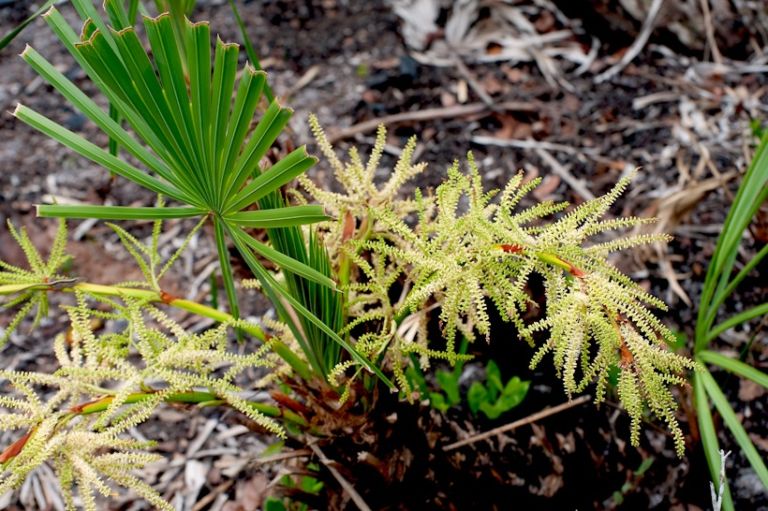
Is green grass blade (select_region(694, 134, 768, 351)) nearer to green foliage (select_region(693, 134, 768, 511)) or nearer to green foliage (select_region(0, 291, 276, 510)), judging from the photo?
green foliage (select_region(693, 134, 768, 511))

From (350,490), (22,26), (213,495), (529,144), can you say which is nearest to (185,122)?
(22,26)

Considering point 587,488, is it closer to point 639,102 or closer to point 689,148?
point 689,148

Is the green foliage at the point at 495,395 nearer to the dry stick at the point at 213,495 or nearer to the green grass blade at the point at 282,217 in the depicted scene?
the dry stick at the point at 213,495

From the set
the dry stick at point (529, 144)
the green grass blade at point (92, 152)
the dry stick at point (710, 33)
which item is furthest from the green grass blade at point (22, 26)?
the dry stick at point (710, 33)

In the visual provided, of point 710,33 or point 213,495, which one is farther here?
point 710,33

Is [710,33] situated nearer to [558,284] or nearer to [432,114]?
[432,114]

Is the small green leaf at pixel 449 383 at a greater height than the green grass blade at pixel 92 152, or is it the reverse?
the green grass blade at pixel 92 152

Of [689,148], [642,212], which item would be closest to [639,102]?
[689,148]
